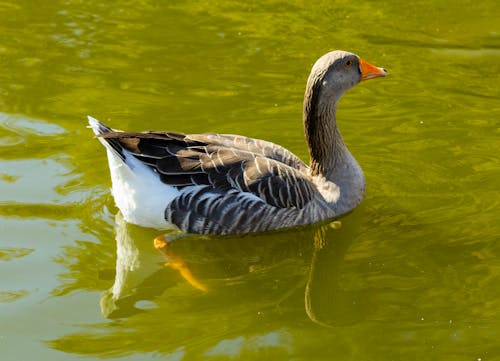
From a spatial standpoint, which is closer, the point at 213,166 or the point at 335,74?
the point at 213,166

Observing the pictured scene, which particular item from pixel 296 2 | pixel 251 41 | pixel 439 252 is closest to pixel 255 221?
pixel 439 252

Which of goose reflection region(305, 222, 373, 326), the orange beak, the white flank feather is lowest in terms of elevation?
goose reflection region(305, 222, 373, 326)

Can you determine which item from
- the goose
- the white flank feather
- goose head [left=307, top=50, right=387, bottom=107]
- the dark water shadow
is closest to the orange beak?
goose head [left=307, top=50, right=387, bottom=107]

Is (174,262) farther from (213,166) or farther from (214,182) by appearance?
(213,166)

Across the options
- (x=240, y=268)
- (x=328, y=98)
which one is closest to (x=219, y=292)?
(x=240, y=268)

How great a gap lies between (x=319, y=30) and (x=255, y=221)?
500 centimetres

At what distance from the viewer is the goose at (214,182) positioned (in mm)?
7152

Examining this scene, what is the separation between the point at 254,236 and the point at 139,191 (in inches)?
42.7

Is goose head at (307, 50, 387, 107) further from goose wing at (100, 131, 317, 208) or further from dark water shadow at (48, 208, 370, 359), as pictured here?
dark water shadow at (48, 208, 370, 359)

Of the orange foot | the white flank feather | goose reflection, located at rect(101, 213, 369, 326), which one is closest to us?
goose reflection, located at rect(101, 213, 369, 326)

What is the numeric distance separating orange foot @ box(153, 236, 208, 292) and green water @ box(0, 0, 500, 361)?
26mm

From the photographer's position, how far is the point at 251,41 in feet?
37.0

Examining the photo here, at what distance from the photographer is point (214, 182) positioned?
7184 millimetres

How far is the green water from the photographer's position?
5.98m
